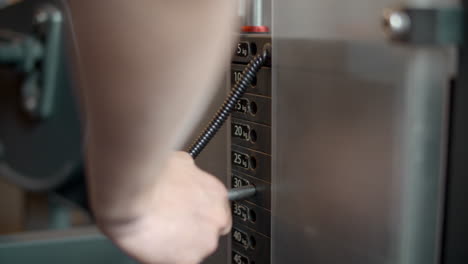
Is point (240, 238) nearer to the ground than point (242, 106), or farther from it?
nearer to the ground

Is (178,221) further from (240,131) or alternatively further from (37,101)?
(240,131)

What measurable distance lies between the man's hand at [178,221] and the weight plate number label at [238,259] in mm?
272

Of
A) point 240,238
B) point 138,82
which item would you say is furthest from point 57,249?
point 138,82

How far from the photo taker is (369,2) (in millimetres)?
597

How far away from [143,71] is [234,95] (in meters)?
0.44

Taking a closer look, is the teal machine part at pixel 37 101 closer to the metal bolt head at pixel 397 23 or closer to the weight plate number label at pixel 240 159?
the metal bolt head at pixel 397 23

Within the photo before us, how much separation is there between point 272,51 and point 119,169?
38 centimetres

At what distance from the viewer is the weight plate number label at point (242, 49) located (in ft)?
2.89

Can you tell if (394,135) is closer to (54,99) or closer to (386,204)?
(386,204)

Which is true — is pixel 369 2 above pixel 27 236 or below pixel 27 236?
above

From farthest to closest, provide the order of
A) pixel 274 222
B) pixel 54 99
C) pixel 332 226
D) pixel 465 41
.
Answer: pixel 274 222 → pixel 332 226 → pixel 465 41 → pixel 54 99

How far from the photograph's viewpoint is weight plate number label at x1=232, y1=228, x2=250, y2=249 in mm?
903

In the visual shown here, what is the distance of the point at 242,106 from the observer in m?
0.89

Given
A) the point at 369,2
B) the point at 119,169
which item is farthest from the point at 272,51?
the point at 119,169
